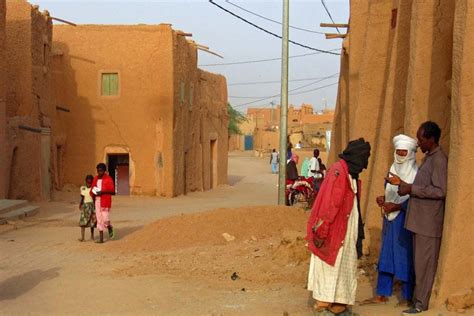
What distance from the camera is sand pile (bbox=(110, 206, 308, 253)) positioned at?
35.6 ft

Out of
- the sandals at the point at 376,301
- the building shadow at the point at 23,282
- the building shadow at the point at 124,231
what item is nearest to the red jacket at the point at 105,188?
the building shadow at the point at 124,231

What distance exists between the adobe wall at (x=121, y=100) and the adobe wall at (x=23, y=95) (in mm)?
4658

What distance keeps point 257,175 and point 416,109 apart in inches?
1406

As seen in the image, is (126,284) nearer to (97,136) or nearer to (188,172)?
(97,136)

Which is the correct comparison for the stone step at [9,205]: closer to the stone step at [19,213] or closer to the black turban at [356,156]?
the stone step at [19,213]

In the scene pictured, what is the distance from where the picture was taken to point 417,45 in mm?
6734

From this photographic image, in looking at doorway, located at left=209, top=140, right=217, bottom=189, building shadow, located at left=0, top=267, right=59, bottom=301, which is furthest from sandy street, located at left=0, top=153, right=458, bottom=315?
doorway, located at left=209, top=140, right=217, bottom=189

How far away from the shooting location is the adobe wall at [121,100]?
2489cm

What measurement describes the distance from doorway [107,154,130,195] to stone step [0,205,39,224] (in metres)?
8.64

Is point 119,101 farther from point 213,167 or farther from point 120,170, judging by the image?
point 213,167

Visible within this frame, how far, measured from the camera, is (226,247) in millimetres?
9883

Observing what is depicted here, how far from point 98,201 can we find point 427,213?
7.15 m

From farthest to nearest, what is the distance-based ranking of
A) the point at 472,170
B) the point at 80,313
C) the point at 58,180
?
the point at 58,180
the point at 80,313
the point at 472,170

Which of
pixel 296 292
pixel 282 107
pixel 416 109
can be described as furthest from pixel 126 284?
pixel 282 107
